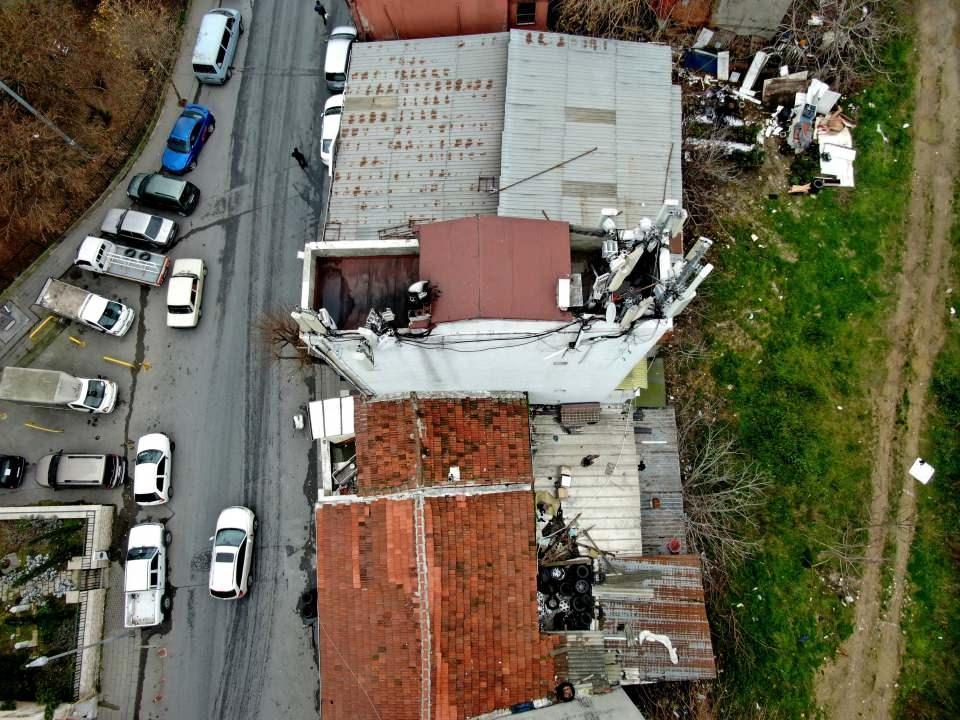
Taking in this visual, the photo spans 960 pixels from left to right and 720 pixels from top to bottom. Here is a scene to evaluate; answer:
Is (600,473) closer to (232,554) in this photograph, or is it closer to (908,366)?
(232,554)

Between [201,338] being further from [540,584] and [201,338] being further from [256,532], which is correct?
[540,584]

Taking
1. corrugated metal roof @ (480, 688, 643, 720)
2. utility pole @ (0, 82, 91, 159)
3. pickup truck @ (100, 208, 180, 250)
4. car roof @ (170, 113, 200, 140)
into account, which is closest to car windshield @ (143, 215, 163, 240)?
pickup truck @ (100, 208, 180, 250)

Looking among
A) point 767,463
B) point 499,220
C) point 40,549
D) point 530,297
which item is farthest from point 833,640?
point 40,549

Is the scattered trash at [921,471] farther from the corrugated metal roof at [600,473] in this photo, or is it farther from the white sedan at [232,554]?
the white sedan at [232,554]

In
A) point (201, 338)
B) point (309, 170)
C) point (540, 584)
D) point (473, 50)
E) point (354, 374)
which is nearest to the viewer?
point (354, 374)

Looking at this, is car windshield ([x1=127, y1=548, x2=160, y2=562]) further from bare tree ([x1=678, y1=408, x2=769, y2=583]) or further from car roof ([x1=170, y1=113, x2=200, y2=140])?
bare tree ([x1=678, y1=408, x2=769, y2=583])

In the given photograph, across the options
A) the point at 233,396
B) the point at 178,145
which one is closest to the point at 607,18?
the point at 178,145
